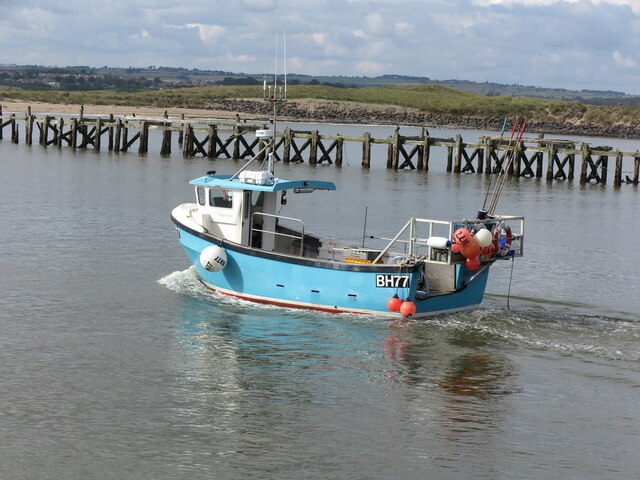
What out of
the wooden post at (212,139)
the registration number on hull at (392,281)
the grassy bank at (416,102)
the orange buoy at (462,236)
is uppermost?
the grassy bank at (416,102)

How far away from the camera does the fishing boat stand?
1880cm

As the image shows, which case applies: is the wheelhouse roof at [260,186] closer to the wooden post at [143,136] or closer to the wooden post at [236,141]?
the wooden post at [236,141]

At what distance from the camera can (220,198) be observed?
21234 millimetres

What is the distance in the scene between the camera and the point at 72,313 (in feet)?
64.6

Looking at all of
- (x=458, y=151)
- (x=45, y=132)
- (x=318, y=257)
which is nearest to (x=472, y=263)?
(x=318, y=257)

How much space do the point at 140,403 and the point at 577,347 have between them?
8.54 m

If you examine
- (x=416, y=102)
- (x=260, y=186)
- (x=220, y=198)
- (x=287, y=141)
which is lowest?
(x=220, y=198)

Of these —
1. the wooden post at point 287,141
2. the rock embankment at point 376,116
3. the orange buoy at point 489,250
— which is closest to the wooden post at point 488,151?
the wooden post at point 287,141

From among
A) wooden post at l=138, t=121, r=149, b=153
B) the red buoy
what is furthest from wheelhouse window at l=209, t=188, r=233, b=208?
wooden post at l=138, t=121, r=149, b=153

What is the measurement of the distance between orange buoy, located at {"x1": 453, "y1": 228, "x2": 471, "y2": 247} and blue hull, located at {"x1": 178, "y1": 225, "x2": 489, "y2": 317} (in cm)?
70

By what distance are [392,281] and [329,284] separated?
4.59 ft

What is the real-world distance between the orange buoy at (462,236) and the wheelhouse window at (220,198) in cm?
529

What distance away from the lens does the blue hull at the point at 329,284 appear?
61.7 ft

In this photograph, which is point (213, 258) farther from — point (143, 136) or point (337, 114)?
point (337, 114)
